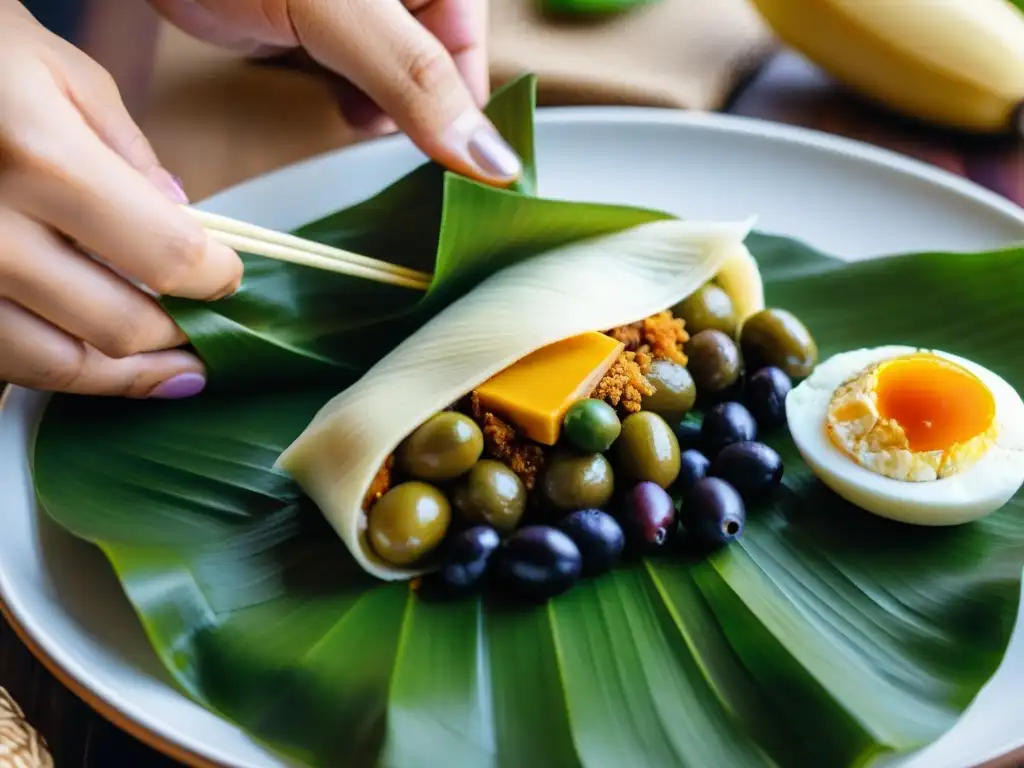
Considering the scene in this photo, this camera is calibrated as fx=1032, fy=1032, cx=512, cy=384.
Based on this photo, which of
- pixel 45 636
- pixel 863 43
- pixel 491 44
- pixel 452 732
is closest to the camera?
pixel 452 732

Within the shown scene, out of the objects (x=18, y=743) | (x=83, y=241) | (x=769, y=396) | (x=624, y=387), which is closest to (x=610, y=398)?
(x=624, y=387)

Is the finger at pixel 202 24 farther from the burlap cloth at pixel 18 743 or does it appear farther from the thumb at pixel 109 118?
the burlap cloth at pixel 18 743

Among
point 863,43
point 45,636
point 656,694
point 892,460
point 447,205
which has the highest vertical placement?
point 863,43

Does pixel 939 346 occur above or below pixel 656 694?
above

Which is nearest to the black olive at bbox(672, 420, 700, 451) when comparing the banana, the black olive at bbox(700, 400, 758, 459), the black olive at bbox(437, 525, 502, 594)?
the black olive at bbox(700, 400, 758, 459)

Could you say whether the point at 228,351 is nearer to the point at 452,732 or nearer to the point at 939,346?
the point at 452,732

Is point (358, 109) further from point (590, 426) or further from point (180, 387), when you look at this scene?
point (590, 426)

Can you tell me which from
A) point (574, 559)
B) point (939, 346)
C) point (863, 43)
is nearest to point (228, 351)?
point (574, 559)

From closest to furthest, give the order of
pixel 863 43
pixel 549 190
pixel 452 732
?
pixel 452 732, pixel 549 190, pixel 863 43

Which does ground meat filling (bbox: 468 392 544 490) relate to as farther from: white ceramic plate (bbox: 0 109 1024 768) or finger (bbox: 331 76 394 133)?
finger (bbox: 331 76 394 133)
